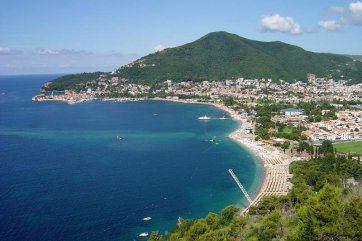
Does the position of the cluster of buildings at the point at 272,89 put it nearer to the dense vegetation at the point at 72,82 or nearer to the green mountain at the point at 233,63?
the green mountain at the point at 233,63

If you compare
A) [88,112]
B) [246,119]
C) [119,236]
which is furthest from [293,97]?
[119,236]

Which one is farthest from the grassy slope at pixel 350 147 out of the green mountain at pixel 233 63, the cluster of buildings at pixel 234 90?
the green mountain at pixel 233 63

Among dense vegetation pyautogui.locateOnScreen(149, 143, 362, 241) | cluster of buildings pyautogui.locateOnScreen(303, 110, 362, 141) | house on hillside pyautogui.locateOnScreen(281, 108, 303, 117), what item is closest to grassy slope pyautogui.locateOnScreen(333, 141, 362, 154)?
cluster of buildings pyautogui.locateOnScreen(303, 110, 362, 141)

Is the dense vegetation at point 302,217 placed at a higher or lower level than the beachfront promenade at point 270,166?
higher

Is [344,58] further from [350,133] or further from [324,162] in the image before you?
[324,162]

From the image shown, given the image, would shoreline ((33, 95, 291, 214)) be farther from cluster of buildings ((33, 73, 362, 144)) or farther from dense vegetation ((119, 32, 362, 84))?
dense vegetation ((119, 32, 362, 84))

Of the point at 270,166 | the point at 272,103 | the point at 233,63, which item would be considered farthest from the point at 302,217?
the point at 233,63
